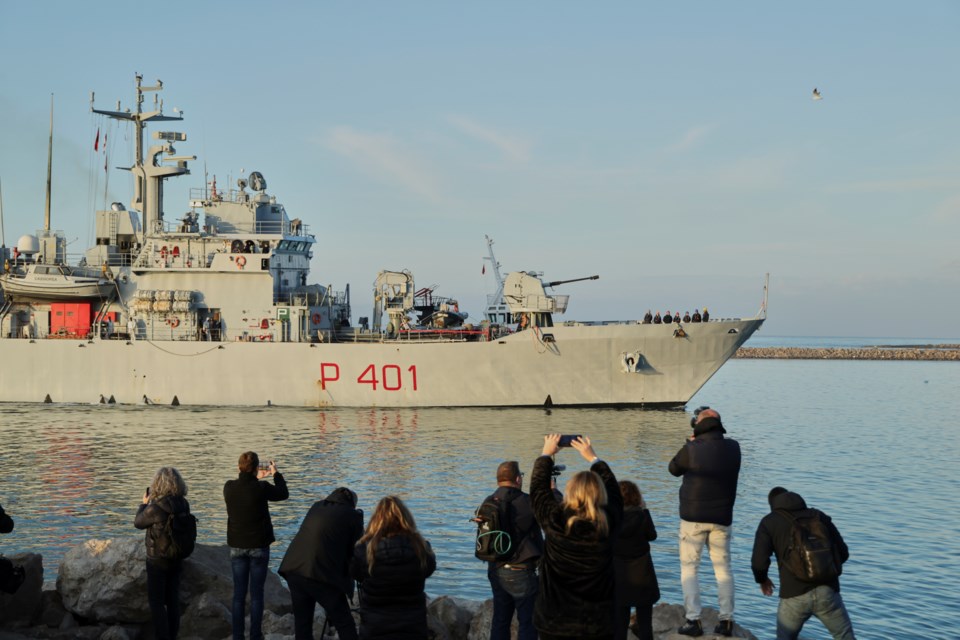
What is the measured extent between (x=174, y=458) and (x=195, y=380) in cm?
1054

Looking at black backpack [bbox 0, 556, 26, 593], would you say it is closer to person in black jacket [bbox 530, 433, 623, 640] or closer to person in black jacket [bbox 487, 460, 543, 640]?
person in black jacket [bbox 487, 460, 543, 640]

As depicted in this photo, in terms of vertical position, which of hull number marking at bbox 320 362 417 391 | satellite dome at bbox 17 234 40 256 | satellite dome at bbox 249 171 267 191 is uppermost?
satellite dome at bbox 249 171 267 191

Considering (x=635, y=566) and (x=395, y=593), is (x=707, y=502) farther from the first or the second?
(x=395, y=593)

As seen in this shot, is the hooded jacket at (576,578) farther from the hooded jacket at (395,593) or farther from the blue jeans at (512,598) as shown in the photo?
the blue jeans at (512,598)

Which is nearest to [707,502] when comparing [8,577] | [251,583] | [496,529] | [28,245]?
[496,529]

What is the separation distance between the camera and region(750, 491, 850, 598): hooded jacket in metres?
5.90

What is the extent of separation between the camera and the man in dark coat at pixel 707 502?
6.81m

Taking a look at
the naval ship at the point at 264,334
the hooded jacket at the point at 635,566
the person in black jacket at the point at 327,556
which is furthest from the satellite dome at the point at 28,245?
the hooded jacket at the point at 635,566

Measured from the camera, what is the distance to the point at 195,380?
3158 cm

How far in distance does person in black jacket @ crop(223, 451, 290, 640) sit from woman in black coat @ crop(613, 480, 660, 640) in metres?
2.90

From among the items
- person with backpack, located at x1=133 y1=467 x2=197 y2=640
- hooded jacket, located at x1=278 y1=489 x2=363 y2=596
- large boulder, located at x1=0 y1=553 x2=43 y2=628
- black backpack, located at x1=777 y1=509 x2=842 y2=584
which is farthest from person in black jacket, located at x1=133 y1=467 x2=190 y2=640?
black backpack, located at x1=777 y1=509 x2=842 y2=584

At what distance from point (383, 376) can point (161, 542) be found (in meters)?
23.2

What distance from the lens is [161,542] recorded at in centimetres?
715

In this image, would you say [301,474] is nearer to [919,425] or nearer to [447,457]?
[447,457]
